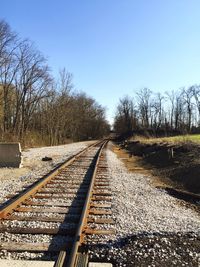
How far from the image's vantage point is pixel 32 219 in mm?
6438

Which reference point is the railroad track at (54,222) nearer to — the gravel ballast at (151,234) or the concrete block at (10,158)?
the gravel ballast at (151,234)

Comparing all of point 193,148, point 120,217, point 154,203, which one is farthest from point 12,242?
point 193,148

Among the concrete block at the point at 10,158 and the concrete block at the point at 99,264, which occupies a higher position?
the concrete block at the point at 10,158

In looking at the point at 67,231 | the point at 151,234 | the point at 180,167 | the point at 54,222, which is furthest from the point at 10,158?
the point at 151,234

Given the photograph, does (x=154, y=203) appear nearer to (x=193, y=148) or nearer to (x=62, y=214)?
(x=62, y=214)

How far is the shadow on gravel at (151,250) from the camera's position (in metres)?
4.45

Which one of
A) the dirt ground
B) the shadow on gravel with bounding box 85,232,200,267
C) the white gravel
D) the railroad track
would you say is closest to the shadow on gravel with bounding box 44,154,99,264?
the railroad track

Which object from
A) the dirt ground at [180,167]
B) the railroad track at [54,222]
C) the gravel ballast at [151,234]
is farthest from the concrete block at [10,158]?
the gravel ballast at [151,234]

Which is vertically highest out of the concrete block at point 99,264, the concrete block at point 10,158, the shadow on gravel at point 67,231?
the concrete block at point 10,158

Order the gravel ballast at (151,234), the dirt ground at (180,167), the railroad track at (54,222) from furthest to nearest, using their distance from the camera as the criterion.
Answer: the dirt ground at (180,167) < the railroad track at (54,222) < the gravel ballast at (151,234)

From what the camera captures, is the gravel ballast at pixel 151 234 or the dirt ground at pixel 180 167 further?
the dirt ground at pixel 180 167

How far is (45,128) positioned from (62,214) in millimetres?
58855

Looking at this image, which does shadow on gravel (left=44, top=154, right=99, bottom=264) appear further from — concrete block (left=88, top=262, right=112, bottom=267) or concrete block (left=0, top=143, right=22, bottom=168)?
concrete block (left=0, top=143, right=22, bottom=168)

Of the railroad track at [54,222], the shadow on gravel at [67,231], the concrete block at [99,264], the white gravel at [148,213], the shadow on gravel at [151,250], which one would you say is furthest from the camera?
the white gravel at [148,213]
